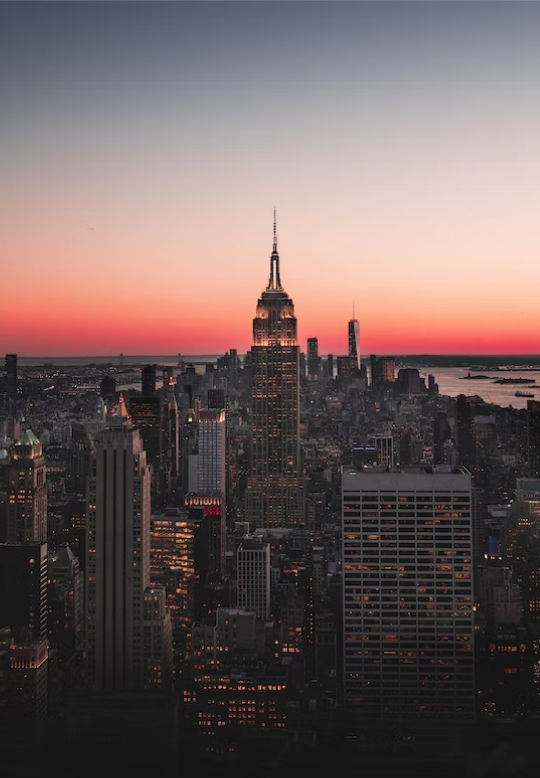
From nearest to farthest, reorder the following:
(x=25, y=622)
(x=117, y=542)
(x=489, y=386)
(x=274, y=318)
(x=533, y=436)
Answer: (x=489, y=386) < (x=25, y=622) < (x=117, y=542) < (x=533, y=436) < (x=274, y=318)

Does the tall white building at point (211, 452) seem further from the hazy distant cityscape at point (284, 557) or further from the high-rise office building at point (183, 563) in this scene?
the high-rise office building at point (183, 563)

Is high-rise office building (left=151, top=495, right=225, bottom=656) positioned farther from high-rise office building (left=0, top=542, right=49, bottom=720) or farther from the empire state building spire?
the empire state building spire

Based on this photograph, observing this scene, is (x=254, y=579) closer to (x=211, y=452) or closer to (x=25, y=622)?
(x=25, y=622)

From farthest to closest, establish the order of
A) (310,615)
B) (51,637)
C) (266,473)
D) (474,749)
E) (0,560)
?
(266,473), (0,560), (310,615), (51,637), (474,749)

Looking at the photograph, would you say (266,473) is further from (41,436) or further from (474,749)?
(474,749)

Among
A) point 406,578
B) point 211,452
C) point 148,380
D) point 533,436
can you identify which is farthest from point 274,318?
point 406,578

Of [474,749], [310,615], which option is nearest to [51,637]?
[310,615]
